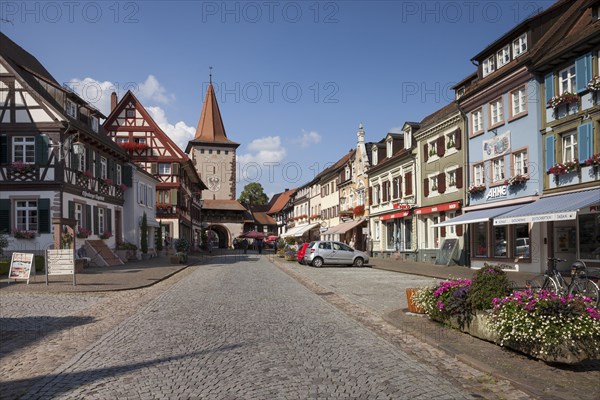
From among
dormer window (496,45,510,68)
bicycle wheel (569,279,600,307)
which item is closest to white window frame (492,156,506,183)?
dormer window (496,45,510,68)

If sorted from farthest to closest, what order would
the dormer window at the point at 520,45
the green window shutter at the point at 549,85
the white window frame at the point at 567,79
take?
the dormer window at the point at 520,45
the green window shutter at the point at 549,85
the white window frame at the point at 567,79

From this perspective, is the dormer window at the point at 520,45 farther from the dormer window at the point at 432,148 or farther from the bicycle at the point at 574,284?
the bicycle at the point at 574,284

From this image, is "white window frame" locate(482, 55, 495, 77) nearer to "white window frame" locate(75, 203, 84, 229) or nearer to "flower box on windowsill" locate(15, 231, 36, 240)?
"white window frame" locate(75, 203, 84, 229)

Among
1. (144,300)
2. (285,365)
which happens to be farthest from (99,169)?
(285,365)

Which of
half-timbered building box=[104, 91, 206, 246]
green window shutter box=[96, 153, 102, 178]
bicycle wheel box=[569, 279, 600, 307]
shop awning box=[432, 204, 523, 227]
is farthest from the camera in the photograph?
half-timbered building box=[104, 91, 206, 246]

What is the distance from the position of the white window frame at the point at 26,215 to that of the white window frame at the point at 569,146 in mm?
23095

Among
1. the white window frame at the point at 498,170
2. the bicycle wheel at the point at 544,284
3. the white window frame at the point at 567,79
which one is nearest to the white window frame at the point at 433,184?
the white window frame at the point at 498,170

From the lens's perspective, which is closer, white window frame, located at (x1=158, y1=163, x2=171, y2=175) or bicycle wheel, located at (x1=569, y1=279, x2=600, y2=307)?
bicycle wheel, located at (x1=569, y1=279, x2=600, y2=307)

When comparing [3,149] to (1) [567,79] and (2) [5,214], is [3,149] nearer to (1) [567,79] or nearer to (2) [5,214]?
(2) [5,214]

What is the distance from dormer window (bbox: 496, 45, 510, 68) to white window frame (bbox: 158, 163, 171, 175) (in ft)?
104

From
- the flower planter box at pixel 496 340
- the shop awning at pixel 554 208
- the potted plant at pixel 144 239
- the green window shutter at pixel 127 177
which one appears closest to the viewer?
the flower planter box at pixel 496 340

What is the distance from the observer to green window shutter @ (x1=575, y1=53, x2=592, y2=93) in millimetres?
19672

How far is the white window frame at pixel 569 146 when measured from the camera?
67.6 ft

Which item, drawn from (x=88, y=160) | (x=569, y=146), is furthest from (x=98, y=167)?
(x=569, y=146)
